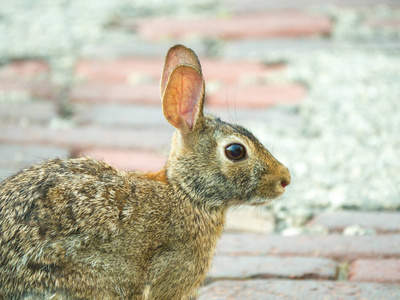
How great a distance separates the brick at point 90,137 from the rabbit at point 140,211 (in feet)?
3.32

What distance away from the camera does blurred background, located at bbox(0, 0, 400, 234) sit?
145 inches

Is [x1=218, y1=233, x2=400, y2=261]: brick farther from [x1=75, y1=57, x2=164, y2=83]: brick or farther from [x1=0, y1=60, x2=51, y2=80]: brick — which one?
[x1=0, y1=60, x2=51, y2=80]: brick

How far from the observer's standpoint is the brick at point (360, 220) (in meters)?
3.15

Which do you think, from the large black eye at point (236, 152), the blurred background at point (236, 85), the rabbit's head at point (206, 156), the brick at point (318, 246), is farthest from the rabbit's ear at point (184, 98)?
the blurred background at point (236, 85)

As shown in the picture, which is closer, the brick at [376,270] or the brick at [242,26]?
the brick at [376,270]

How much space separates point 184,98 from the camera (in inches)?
114

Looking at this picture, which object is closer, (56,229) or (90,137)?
(56,229)

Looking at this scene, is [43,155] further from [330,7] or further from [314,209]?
[330,7]

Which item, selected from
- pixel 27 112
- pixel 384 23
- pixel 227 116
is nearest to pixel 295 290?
pixel 227 116

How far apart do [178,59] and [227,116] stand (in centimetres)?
130

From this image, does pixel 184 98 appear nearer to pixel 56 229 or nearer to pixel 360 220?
pixel 56 229

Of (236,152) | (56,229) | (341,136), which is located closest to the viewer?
(56,229)

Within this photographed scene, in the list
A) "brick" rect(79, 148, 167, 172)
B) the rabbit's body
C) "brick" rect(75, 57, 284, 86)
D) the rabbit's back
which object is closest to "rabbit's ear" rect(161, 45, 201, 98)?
the rabbit's body

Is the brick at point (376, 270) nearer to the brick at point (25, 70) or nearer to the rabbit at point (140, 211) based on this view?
the rabbit at point (140, 211)
